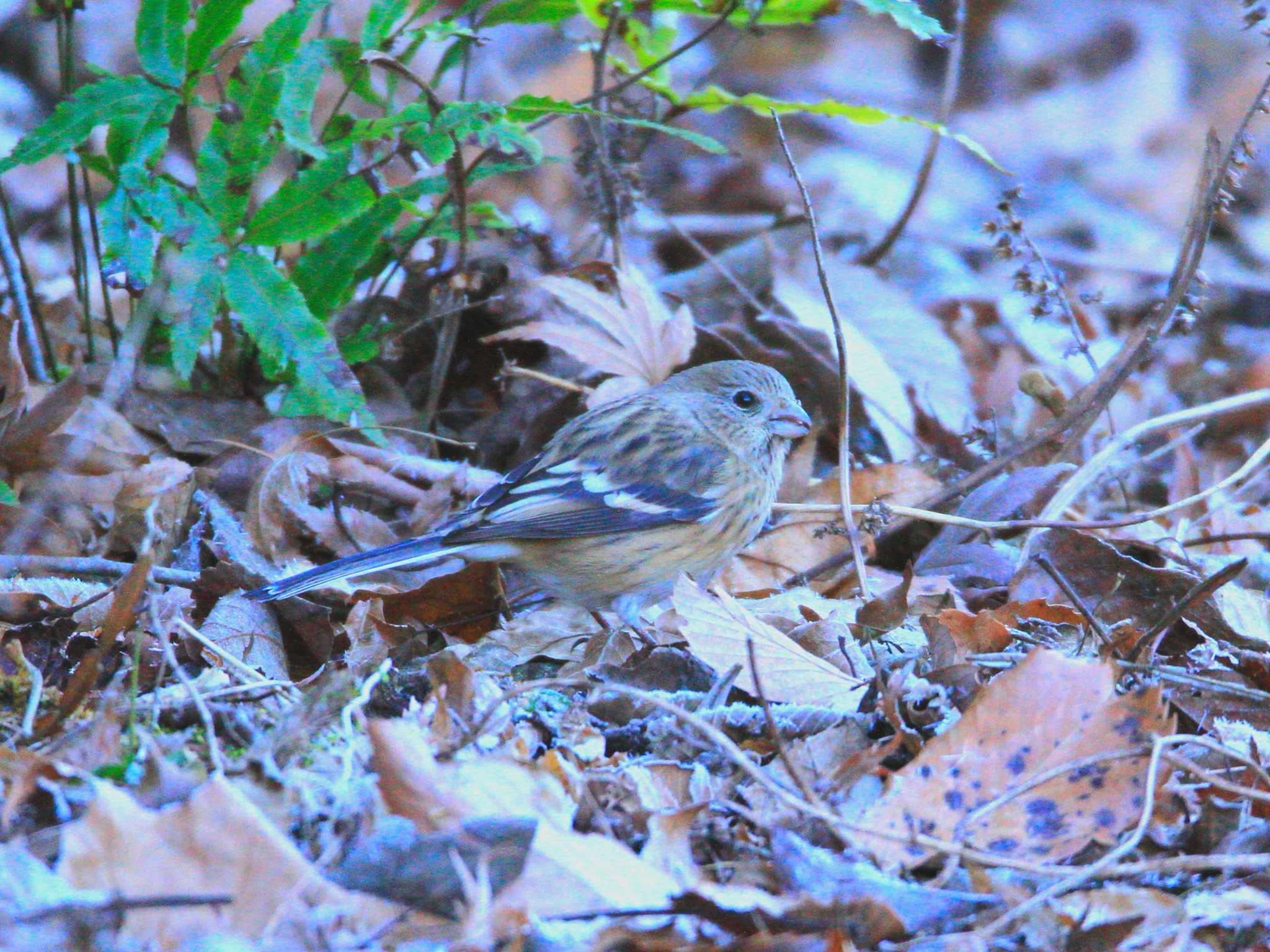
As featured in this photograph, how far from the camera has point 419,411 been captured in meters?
5.20

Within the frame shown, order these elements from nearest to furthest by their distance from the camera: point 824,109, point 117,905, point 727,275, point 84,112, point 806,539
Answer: point 117,905 → point 84,112 → point 824,109 → point 806,539 → point 727,275

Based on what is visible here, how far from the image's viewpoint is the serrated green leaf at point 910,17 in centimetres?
409

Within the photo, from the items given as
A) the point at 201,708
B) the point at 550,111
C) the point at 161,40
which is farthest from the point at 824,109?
the point at 201,708

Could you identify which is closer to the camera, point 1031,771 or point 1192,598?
point 1031,771

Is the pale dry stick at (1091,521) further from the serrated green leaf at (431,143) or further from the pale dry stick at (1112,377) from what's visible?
the serrated green leaf at (431,143)

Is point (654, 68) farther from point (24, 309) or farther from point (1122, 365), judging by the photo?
point (24, 309)

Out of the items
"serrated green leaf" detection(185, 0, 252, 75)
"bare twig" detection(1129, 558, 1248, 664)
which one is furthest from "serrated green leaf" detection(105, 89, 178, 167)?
"bare twig" detection(1129, 558, 1248, 664)

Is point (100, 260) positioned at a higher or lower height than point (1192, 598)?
higher

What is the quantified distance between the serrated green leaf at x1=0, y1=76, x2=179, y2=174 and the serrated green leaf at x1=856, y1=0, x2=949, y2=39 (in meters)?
2.26

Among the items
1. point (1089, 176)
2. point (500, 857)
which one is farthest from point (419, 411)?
point (1089, 176)

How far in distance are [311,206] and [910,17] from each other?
199 cm

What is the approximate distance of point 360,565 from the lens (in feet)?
12.6

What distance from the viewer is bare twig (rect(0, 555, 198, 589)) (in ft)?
12.3

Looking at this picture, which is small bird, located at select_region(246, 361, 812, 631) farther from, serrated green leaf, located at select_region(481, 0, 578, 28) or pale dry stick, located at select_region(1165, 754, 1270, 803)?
pale dry stick, located at select_region(1165, 754, 1270, 803)
